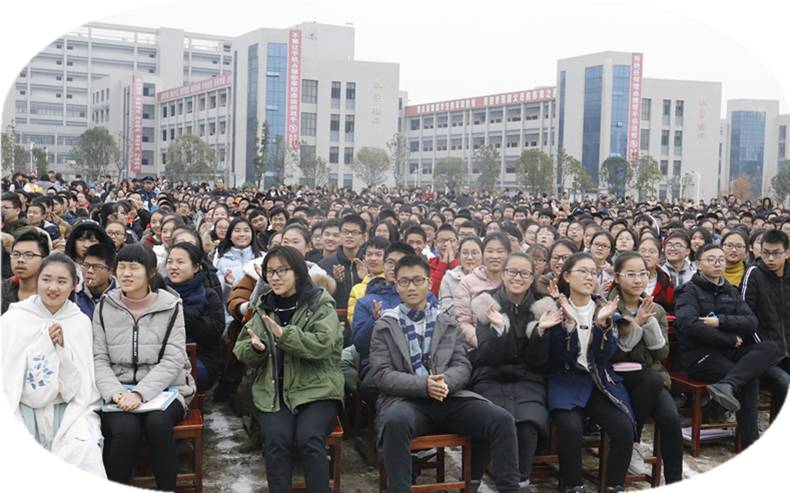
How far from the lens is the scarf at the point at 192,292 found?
3953 millimetres

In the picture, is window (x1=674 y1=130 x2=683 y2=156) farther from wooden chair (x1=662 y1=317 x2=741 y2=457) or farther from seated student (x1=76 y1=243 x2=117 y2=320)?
seated student (x1=76 y1=243 x2=117 y2=320)

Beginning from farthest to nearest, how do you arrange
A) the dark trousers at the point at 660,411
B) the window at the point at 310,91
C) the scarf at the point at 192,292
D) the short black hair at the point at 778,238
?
the window at the point at 310,91 → the short black hair at the point at 778,238 → the scarf at the point at 192,292 → the dark trousers at the point at 660,411

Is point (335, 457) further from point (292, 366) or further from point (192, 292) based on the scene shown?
point (192, 292)

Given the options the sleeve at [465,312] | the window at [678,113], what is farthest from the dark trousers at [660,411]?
the window at [678,113]

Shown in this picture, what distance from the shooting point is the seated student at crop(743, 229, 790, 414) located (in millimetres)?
4324

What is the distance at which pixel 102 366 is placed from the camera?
325 cm

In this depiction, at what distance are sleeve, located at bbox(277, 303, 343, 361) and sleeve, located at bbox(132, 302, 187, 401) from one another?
458 mm

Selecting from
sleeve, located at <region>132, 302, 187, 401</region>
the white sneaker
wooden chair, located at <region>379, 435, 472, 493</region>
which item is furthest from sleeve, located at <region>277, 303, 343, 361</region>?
the white sneaker

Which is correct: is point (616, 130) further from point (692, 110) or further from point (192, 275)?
point (192, 275)

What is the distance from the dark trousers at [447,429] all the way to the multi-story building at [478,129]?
41478 millimetres

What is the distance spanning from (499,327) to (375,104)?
36.5 metres

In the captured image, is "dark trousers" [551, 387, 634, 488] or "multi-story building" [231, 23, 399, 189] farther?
"multi-story building" [231, 23, 399, 189]

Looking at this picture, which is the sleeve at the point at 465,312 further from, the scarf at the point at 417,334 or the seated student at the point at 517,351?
the scarf at the point at 417,334

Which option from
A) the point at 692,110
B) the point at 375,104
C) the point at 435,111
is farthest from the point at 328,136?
the point at 692,110
